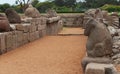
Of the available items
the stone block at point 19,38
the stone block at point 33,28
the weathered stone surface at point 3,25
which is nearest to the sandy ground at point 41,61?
the stone block at point 19,38

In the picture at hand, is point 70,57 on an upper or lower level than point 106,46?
lower

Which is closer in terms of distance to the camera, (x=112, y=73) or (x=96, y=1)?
(x=112, y=73)

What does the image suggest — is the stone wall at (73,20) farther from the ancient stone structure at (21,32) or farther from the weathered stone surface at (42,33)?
the weathered stone surface at (42,33)

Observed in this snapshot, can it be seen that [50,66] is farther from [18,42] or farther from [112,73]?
[18,42]

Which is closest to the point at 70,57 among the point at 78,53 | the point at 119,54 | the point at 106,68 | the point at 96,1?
the point at 78,53

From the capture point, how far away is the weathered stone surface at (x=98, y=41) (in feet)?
19.4

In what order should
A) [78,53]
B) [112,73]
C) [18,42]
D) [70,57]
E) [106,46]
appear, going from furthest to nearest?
[18,42], [78,53], [70,57], [106,46], [112,73]

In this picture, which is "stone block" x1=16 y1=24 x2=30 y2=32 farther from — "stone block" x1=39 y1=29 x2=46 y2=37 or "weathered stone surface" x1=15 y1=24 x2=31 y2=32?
"stone block" x1=39 y1=29 x2=46 y2=37

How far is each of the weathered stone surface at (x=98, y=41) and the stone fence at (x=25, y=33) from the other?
332 cm

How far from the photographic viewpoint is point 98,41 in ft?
19.6

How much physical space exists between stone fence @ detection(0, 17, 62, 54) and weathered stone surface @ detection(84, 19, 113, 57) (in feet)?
10.9

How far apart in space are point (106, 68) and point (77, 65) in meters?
1.81

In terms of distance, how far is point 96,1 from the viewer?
51.7 m

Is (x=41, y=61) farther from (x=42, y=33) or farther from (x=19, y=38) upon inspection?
(x=42, y=33)
